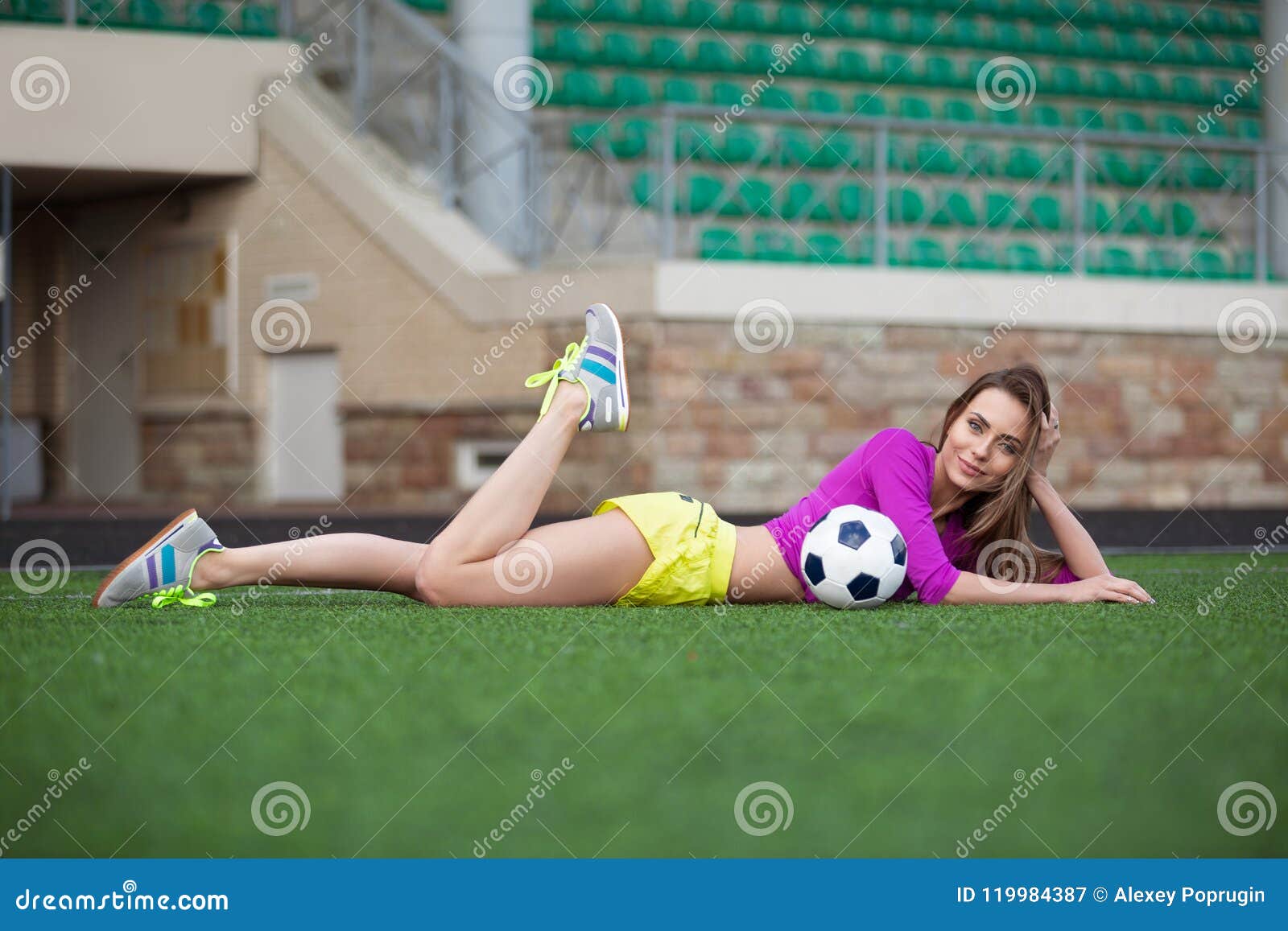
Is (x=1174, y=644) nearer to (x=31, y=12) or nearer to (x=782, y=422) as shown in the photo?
(x=782, y=422)

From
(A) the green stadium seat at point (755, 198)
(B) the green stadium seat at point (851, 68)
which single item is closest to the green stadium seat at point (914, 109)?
(B) the green stadium seat at point (851, 68)

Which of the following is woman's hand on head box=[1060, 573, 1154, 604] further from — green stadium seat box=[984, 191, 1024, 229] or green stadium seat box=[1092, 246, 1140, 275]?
green stadium seat box=[984, 191, 1024, 229]

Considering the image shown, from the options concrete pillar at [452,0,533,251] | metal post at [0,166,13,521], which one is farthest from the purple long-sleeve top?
concrete pillar at [452,0,533,251]

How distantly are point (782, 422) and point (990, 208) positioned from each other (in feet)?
11.0

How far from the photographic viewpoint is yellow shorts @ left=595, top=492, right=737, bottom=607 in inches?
152

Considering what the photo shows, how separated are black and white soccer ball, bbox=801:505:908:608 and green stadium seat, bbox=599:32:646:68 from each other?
30.0 feet

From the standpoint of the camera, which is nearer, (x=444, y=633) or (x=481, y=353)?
(x=444, y=633)

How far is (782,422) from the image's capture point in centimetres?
980

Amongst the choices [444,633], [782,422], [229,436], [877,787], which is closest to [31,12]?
[229,436]

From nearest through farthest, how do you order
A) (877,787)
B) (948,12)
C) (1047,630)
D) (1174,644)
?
(877,787) → (1174,644) → (1047,630) → (948,12)

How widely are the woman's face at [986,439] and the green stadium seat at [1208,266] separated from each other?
26.7 ft

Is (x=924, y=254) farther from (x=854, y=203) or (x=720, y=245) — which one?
(x=720, y=245)

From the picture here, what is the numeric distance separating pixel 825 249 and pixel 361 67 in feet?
→ 12.8

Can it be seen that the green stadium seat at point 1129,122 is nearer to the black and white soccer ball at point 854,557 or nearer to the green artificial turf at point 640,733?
the black and white soccer ball at point 854,557
